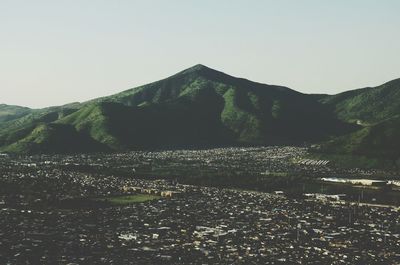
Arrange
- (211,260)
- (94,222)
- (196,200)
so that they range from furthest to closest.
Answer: (196,200) < (94,222) < (211,260)

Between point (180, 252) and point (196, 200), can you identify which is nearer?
point (180, 252)

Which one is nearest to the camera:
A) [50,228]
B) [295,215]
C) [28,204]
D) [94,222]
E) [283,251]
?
[283,251]

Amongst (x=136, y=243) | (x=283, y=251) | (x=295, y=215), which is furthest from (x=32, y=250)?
(x=295, y=215)

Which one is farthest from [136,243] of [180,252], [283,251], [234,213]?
[234,213]

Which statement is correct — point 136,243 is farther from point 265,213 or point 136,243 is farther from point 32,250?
point 265,213

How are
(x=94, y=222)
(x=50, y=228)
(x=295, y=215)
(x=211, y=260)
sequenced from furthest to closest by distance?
1. (x=295, y=215)
2. (x=94, y=222)
3. (x=50, y=228)
4. (x=211, y=260)

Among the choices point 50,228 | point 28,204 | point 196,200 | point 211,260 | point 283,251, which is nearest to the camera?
point 211,260

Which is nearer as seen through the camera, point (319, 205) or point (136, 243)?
point (136, 243)

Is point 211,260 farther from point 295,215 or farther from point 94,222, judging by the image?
point 295,215
